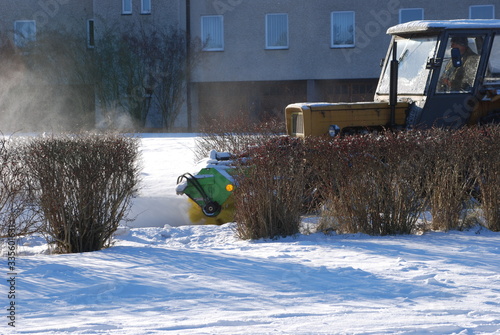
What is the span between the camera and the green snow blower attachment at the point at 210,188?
32.8 ft

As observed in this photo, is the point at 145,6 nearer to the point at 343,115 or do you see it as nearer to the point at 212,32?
the point at 212,32

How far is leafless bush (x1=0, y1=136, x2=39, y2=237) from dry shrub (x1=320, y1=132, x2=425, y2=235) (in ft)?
10.7

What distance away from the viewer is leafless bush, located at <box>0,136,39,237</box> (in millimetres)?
7406

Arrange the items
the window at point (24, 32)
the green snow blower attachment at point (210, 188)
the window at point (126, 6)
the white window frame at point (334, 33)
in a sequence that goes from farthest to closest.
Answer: the window at point (24, 32) → the window at point (126, 6) → the white window frame at point (334, 33) → the green snow blower attachment at point (210, 188)

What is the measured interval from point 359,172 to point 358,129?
2858 mm

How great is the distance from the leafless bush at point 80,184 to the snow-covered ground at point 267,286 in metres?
0.30

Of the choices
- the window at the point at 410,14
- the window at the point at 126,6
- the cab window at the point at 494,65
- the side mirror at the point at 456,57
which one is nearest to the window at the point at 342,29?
the window at the point at 410,14

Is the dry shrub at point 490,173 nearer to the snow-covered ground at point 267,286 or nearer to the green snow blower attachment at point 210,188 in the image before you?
the snow-covered ground at point 267,286

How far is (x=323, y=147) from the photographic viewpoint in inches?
328

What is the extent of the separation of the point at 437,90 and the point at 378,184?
2946mm

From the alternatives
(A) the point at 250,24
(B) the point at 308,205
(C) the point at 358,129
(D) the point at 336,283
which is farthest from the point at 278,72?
(D) the point at 336,283

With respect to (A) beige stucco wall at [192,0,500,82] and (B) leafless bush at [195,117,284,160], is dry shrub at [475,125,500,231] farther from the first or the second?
(A) beige stucco wall at [192,0,500,82]

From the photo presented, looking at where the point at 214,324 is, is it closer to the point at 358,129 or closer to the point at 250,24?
the point at 358,129

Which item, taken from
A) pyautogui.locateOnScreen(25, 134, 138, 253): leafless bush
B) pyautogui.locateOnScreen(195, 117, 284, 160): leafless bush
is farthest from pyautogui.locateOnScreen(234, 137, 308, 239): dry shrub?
pyautogui.locateOnScreen(195, 117, 284, 160): leafless bush
